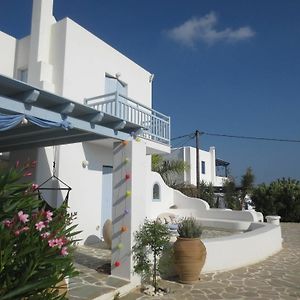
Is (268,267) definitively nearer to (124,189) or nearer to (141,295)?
(141,295)

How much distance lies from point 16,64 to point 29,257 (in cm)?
1177

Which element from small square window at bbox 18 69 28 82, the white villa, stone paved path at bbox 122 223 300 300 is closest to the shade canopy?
the white villa

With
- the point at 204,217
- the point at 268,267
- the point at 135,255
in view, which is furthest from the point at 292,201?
the point at 135,255

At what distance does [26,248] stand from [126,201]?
4218 millimetres

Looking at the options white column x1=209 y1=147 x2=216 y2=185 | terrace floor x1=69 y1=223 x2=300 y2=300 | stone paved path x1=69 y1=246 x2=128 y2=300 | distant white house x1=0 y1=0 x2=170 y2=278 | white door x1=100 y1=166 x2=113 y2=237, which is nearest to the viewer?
stone paved path x1=69 y1=246 x2=128 y2=300

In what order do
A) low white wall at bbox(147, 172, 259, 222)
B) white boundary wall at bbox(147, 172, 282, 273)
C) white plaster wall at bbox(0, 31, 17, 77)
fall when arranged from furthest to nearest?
low white wall at bbox(147, 172, 259, 222)
white plaster wall at bbox(0, 31, 17, 77)
white boundary wall at bbox(147, 172, 282, 273)

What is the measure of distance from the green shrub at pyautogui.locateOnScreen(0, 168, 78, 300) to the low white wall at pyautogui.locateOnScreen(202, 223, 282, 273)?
552cm

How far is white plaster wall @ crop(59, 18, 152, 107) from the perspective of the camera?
12.1 metres

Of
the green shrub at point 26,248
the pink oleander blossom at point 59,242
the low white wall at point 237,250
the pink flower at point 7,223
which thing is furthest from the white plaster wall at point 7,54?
the pink oleander blossom at point 59,242

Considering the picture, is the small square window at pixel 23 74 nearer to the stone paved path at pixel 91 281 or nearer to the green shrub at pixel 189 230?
the stone paved path at pixel 91 281

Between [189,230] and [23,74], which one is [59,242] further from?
[23,74]

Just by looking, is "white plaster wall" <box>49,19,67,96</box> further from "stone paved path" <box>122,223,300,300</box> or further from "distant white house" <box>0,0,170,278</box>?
"stone paved path" <box>122,223,300,300</box>

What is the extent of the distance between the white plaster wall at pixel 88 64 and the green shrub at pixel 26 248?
8593 millimetres

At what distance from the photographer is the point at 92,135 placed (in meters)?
7.93
